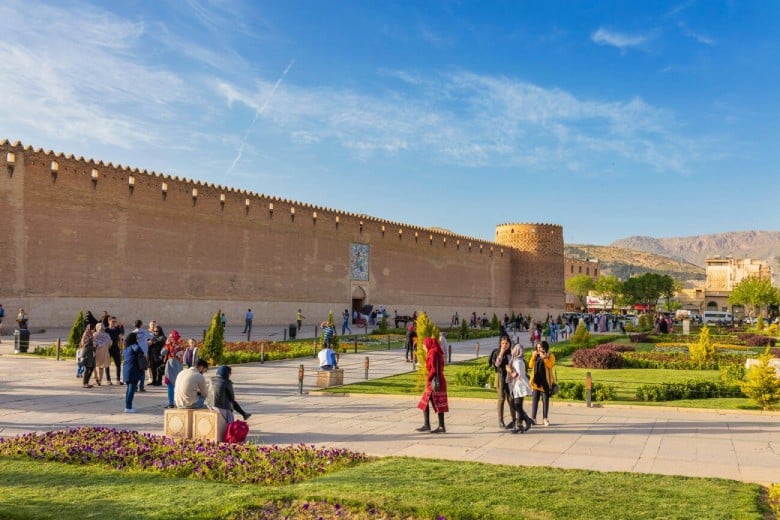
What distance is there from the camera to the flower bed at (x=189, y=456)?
18.5ft

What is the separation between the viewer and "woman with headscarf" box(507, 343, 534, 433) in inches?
302

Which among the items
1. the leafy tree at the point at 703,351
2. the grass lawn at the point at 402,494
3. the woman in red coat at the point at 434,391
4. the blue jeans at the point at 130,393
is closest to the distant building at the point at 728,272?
the leafy tree at the point at 703,351

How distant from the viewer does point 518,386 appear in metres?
7.78

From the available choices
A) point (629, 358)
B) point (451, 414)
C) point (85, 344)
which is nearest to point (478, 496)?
point (451, 414)

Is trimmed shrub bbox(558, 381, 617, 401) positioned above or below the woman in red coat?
below

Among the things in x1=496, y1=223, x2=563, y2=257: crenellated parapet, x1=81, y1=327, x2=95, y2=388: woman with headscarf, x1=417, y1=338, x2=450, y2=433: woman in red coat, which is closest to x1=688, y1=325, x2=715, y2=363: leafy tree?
x1=417, y1=338, x2=450, y2=433: woman in red coat

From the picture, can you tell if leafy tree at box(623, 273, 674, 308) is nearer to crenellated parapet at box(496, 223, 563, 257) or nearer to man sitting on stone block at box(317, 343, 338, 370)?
crenellated parapet at box(496, 223, 563, 257)

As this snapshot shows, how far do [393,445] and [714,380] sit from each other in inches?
315

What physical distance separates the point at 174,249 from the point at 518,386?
68.3 ft

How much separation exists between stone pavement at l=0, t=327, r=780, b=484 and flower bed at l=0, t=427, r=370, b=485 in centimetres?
79

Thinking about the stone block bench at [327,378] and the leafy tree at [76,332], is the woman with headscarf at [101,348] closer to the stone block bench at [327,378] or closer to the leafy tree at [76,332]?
the stone block bench at [327,378]

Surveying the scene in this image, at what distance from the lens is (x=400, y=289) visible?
1531 inches

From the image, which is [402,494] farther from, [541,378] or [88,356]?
[88,356]

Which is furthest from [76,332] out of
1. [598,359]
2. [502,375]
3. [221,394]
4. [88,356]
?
[598,359]
